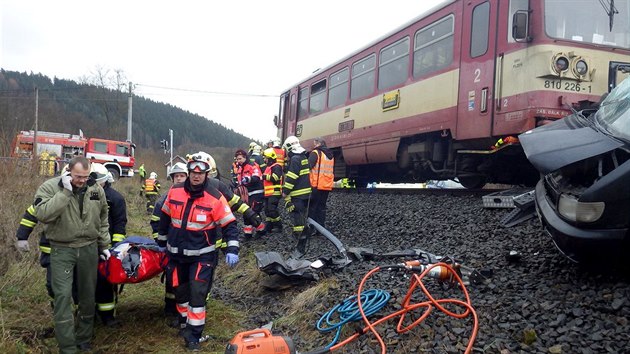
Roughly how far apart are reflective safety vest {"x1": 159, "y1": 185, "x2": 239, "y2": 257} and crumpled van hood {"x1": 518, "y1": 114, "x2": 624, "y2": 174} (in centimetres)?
265

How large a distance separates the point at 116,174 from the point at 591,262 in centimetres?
2671

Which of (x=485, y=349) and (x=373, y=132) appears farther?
(x=373, y=132)

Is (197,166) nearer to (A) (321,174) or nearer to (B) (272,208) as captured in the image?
(A) (321,174)

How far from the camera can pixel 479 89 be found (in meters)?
7.08

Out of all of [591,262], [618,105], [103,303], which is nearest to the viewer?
[591,262]

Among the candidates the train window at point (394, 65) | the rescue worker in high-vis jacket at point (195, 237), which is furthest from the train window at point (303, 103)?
the rescue worker in high-vis jacket at point (195, 237)

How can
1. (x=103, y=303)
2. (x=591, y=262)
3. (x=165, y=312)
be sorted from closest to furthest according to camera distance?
(x=591, y=262) → (x=103, y=303) → (x=165, y=312)

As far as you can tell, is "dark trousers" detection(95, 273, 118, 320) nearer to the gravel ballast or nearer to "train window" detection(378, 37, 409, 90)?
the gravel ballast

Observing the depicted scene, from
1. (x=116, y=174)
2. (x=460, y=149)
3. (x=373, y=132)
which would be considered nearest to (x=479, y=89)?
(x=460, y=149)

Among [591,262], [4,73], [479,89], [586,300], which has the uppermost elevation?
[4,73]

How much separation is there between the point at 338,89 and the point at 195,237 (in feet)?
26.1

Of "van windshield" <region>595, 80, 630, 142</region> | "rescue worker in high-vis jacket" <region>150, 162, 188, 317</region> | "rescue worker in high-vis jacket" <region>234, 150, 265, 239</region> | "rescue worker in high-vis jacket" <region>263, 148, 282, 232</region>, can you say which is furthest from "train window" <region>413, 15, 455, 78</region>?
"rescue worker in high-vis jacket" <region>150, 162, 188, 317</region>

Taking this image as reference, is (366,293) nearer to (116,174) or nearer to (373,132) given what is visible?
(373,132)

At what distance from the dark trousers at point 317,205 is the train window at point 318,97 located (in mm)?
5386
